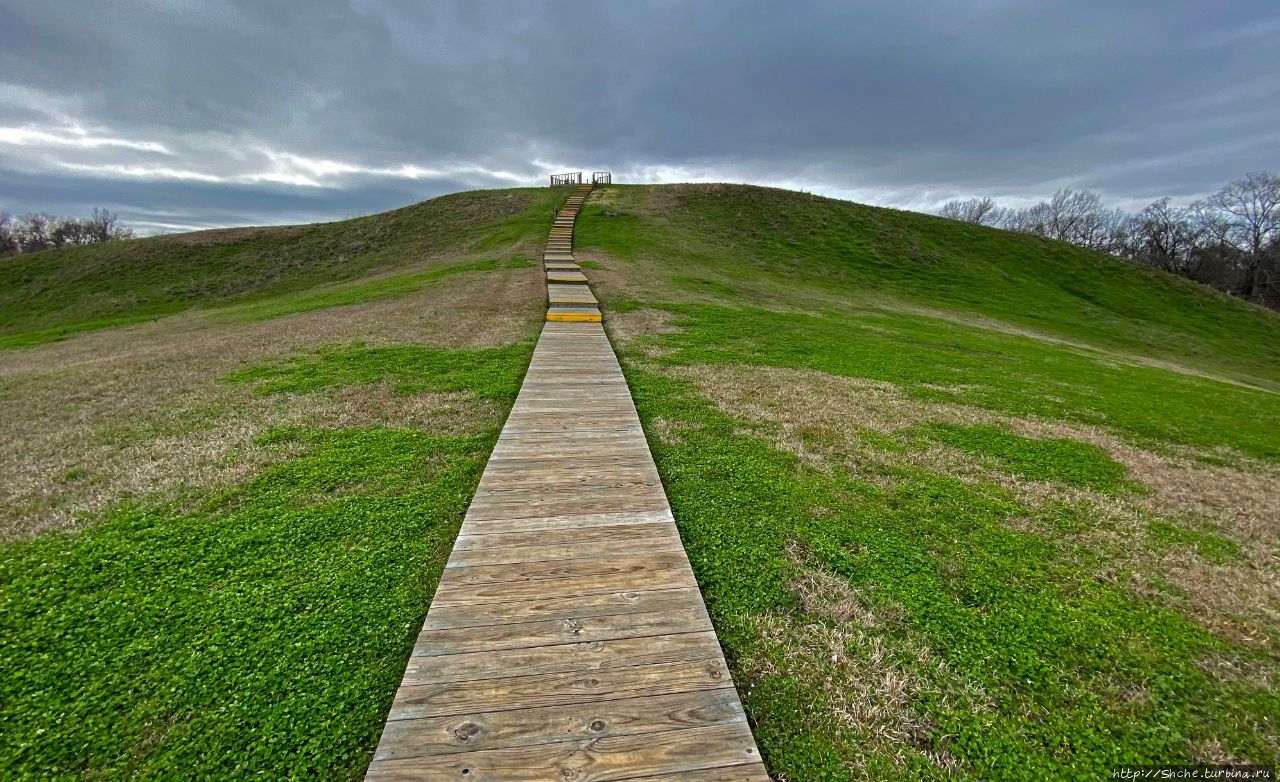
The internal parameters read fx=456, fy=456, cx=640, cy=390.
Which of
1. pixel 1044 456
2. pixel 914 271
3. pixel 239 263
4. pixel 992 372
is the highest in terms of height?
pixel 914 271

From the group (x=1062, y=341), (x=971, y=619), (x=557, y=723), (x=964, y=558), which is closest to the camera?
(x=557, y=723)

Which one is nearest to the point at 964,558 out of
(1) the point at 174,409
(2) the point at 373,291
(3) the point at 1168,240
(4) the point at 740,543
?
(4) the point at 740,543

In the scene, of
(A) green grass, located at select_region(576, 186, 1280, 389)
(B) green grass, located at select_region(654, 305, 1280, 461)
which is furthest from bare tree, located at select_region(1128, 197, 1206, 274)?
(B) green grass, located at select_region(654, 305, 1280, 461)

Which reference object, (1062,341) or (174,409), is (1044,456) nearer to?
(174,409)

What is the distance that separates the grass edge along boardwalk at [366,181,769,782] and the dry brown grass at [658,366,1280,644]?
2210 millimetres

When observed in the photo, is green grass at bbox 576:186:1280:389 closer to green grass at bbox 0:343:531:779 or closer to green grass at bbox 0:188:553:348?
green grass at bbox 0:188:553:348

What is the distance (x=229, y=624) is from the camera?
2723mm

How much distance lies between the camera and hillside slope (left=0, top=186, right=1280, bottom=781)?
225 centimetres

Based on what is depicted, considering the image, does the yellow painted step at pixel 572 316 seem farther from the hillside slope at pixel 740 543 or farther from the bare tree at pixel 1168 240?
the bare tree at pixel 1168 240

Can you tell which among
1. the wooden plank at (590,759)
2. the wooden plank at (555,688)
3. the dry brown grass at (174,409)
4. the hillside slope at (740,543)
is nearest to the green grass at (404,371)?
the hillside slope at (740,543)

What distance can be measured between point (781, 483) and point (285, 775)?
3946 mm

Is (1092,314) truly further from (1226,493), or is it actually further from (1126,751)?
(1126,751)

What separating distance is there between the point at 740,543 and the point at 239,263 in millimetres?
36320

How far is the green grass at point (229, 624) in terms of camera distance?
208cm
